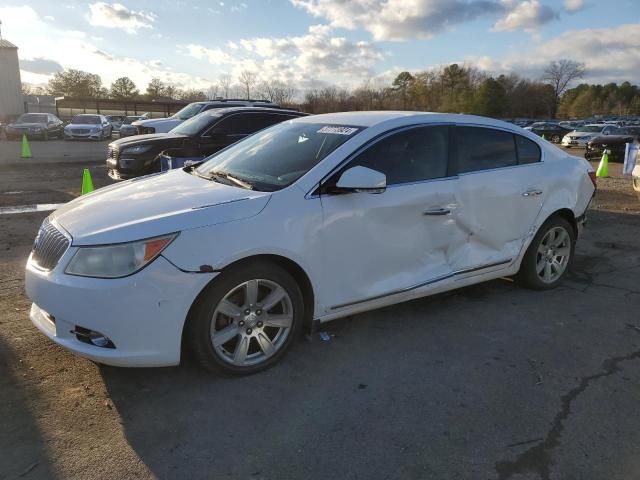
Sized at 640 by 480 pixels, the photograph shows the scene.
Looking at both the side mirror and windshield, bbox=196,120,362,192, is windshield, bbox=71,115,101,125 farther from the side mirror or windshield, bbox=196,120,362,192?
the side mirror

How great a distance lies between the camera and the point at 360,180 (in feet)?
11.3

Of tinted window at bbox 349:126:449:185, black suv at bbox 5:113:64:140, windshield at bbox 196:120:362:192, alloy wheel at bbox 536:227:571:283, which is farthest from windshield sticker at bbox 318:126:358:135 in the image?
black suv at bbox 5:113:64:140

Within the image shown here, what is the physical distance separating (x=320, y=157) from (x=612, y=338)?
2.68 meters

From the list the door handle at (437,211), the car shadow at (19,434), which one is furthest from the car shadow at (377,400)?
the door handle at (437,211)

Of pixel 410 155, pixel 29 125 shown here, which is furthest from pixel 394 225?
pixel 29 125

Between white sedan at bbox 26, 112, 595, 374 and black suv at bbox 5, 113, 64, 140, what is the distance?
29.9 metres

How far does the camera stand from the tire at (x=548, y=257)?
489 cm

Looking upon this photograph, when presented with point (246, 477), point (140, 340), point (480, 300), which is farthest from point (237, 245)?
point (480, 300)

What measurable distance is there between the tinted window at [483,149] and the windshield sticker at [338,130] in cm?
95

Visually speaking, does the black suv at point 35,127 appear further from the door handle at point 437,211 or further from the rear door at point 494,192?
the door handle at point 437,211

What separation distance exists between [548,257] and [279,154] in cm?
285

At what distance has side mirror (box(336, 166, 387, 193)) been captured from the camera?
343 centimetres

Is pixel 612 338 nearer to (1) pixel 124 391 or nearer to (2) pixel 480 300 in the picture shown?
(2) pixel 480 300

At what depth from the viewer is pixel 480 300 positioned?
15.8 ft
